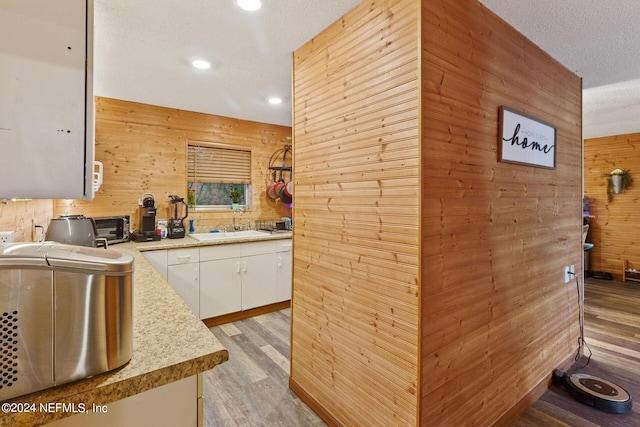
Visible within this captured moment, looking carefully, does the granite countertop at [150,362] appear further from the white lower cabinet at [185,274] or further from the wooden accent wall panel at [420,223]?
the white lower cabinet at [185,274]

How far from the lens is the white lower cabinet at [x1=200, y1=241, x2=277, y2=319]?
3.34 metres

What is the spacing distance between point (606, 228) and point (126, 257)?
740 centimetres

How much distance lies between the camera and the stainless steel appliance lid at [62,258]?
0.73 metres

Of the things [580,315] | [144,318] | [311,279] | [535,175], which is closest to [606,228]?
[580,315]

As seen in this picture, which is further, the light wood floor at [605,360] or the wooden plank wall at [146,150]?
the wooden plank wall at [146,150]

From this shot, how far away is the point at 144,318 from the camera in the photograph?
48.4 inches

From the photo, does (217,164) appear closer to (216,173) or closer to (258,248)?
(216,173)

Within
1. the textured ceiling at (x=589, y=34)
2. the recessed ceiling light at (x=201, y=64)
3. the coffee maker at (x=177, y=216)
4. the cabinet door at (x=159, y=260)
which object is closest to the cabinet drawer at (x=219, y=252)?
the cabinet door at (x=159, y=260)

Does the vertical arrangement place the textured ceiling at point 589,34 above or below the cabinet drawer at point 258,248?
above

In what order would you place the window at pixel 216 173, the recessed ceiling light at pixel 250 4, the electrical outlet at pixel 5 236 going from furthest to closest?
1. the window at pixel 216 173
2. the recessed ceiling light at pixel 250 4
3. the electrical outlet at pixel 5 236

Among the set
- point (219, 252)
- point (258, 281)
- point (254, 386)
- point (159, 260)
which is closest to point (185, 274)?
point (159, 260)

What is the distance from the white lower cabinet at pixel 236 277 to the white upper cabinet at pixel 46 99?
2510 mm

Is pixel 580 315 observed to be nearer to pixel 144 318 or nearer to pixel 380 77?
pixel 380 77

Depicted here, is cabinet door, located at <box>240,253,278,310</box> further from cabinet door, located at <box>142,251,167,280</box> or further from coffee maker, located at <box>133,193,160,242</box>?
coffee maker, located at <box>133,193,160,242</box>
